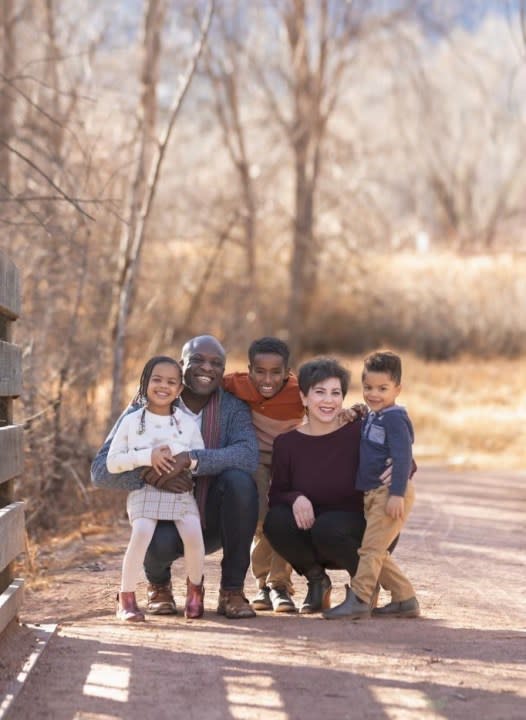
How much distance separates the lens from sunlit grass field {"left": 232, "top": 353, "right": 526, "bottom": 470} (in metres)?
14.3

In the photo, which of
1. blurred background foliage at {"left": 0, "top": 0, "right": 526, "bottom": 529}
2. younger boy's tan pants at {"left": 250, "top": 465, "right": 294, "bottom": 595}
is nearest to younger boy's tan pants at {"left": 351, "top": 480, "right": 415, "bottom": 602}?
younger boy's tan pants at {"left": 250, "top": 465, "right": 294, "bottom": 595}

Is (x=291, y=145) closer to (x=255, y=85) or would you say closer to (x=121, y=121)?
(x=255, y=85)

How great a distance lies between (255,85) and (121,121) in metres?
4.53

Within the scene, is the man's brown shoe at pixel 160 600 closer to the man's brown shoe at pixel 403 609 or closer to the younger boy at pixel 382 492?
the younger boy at pixel 382 492

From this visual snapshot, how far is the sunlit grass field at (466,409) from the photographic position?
14.3m

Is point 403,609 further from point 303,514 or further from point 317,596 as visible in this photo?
point 303,514

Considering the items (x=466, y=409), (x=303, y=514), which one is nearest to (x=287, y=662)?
(x=303, y=514)

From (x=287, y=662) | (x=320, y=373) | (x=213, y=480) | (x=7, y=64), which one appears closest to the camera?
(x=287, y=662)

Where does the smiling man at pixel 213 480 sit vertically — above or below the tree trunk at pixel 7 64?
below

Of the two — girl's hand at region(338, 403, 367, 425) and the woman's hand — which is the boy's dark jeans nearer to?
the woman's hand

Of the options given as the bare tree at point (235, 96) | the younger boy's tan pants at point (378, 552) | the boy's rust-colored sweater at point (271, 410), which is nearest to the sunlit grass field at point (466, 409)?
the bare tree at point (235, 96)

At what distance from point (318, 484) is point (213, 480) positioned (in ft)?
1.57

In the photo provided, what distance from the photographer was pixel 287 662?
4.57 metres

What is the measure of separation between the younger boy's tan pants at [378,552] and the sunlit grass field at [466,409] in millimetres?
6750
